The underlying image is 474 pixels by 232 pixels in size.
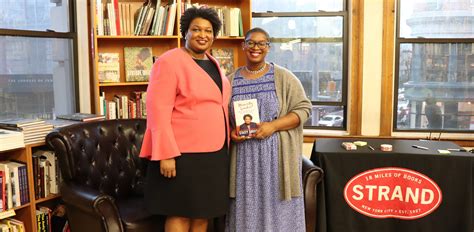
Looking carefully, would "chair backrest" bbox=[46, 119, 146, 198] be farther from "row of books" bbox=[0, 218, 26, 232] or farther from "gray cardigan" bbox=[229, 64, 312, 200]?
"gray cardigan" bbox=[229, 64, 312, 200]

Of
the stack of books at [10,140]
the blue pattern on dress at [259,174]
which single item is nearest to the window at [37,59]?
the stack of books at [10,140]

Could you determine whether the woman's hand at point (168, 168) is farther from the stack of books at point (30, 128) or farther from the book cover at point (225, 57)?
the book cover at point (225, 57)

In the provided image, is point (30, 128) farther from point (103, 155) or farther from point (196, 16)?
point (196, 16)

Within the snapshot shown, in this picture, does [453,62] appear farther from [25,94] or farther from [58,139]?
[25,94]

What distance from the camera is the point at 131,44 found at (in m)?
3.62

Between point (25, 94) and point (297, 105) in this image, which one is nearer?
point (297, 105)

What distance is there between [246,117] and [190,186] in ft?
1.43

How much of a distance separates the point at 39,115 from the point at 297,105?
2.13m

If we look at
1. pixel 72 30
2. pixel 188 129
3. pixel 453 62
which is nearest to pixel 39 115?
pixel 72 30

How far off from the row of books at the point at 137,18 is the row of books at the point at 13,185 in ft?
3.90

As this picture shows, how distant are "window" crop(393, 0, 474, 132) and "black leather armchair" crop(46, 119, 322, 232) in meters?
1.71

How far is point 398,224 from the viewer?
279 cm

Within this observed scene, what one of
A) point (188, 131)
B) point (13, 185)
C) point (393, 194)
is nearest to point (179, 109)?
point (188, 131)

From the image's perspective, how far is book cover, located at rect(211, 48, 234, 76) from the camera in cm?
384
